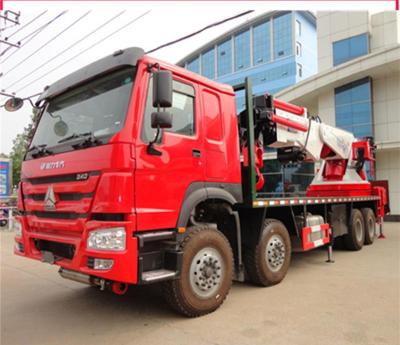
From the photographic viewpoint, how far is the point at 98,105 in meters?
4.06

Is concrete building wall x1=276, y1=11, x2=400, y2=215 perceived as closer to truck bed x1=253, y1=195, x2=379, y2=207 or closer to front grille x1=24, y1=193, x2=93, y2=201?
truck bed x1=253, y1=195, x2=379, y2=207

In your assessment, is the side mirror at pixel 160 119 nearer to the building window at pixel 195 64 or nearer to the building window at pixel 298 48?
the building window at pixel 298 48

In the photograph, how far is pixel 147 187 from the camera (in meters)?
3.71

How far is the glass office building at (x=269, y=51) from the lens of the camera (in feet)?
182

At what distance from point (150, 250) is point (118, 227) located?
0.56 metres

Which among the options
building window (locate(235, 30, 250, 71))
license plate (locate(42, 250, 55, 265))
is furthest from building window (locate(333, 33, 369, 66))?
building window (locate(235, 30, 250, 71))

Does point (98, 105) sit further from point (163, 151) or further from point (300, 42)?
point (300, 42)

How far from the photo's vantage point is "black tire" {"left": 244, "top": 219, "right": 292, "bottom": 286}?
5266 millimetres

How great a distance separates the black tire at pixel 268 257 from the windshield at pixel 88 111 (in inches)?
112

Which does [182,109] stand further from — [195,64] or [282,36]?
[195,64]

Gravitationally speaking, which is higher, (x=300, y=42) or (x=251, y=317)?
(x=300, y=42)

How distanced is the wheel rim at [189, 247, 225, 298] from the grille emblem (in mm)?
1693

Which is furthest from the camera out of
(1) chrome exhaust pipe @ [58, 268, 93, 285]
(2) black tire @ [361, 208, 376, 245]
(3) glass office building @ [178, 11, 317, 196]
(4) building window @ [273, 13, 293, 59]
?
(4) building window @ [273, 13, 293, 59]

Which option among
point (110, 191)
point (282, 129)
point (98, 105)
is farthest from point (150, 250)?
point (282, 129)
